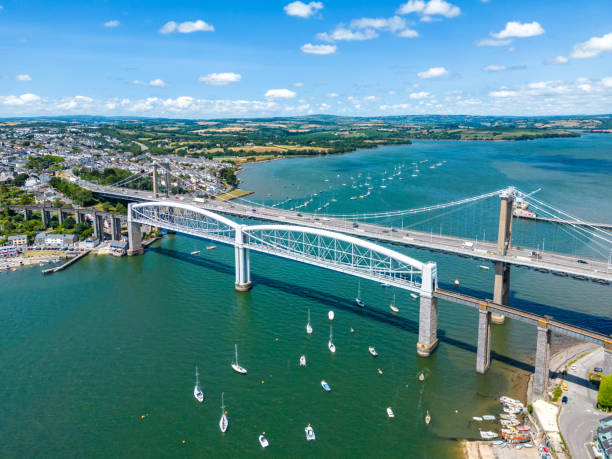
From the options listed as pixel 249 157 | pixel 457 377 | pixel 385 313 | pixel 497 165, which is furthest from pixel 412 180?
pixel 457 377

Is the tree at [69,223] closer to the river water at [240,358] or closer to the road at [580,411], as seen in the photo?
the river water at [240,358]

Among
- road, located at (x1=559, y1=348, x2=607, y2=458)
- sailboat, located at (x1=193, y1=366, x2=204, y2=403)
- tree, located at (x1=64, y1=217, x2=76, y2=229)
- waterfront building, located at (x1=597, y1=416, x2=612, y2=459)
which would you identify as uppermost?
tree, located at (x1=64, y1=217, x2=76, y2=229)

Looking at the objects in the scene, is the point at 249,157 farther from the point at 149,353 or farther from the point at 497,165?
the point at 149,353

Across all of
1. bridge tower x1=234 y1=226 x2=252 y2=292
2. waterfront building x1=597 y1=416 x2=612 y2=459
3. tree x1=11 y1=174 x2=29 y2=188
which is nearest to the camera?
waterfront building x1=597 y1=416 x2=612 y2=459

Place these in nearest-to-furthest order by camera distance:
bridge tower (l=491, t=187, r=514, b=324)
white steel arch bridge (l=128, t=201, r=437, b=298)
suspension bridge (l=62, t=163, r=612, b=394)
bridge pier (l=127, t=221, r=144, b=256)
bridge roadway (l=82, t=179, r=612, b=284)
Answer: suspension bridge (l=62, t=163, r=612, b=394)
bridge roadway (l=82, t=179, r=612, b=284)
white steel arch bridge (l=128, t=201, r=437, b=298)
bridge tower (l=491, t=187, r=514, b=324)
bridge pier (l=127, t=221, r=144, b=256)

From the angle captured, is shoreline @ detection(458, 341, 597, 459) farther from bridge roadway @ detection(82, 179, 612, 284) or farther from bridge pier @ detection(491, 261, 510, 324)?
bridge roadway @ detection(82, 179, 612, 284)

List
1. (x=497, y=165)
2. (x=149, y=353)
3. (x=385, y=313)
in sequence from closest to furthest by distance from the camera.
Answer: (x=149, y=353) < (x=385, y=313) < (x=497, y=165)

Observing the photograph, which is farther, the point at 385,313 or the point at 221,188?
the point at 221,188

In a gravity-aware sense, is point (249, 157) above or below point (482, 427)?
above

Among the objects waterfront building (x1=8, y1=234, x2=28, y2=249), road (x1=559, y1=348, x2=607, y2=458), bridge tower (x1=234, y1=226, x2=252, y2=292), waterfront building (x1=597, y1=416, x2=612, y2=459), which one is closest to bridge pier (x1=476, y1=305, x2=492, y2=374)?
road (x1=559, y1=348, x2=607, y2=458)
